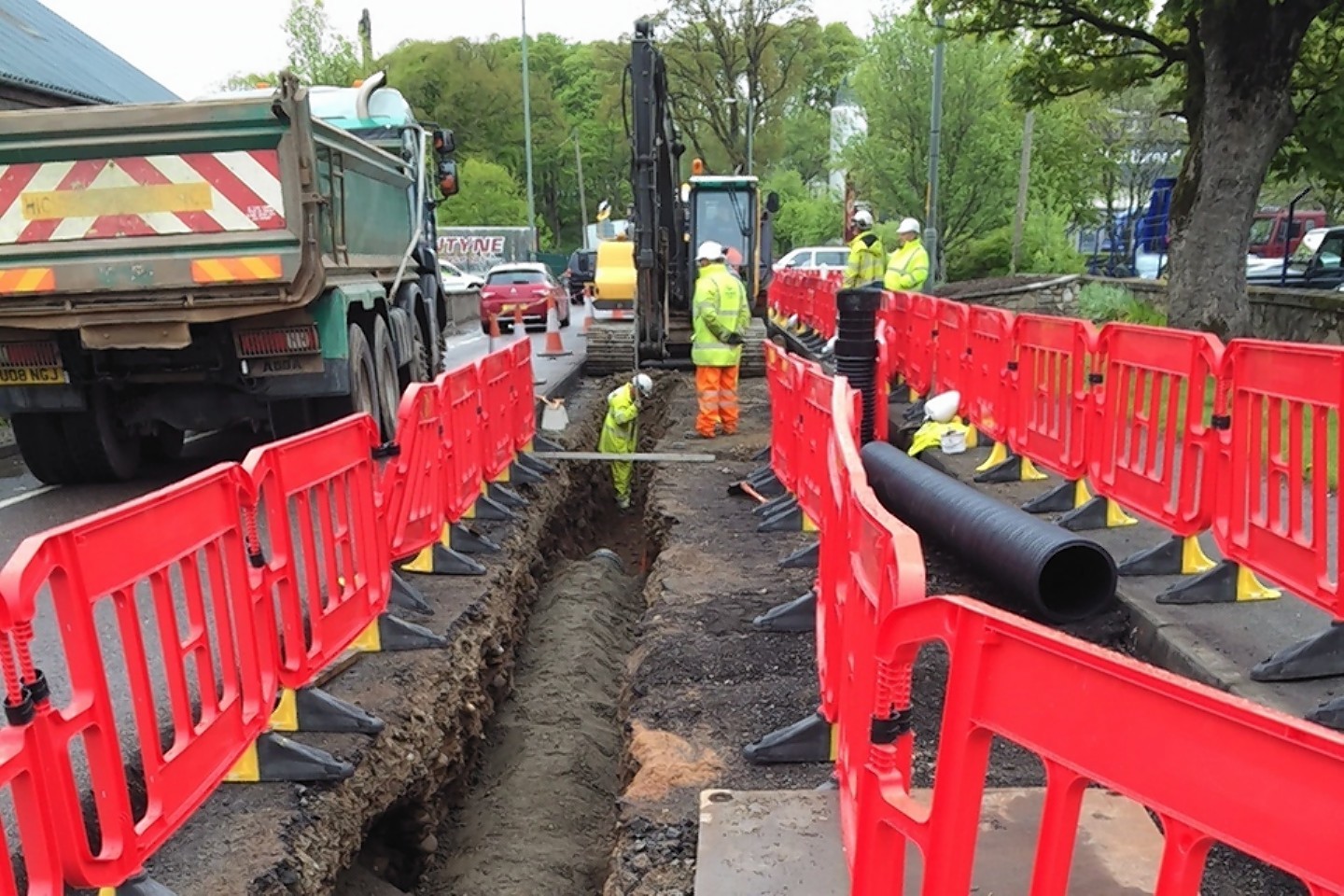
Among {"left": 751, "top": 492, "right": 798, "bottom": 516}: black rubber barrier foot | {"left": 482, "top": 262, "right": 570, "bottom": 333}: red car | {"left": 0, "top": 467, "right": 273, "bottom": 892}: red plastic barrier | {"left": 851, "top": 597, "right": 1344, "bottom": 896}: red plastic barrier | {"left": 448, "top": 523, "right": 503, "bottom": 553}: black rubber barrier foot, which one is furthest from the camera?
{"left": 482, "top": 262, "right": 570, "bottom": 333}: red car

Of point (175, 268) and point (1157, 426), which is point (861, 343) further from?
point (175, 268)

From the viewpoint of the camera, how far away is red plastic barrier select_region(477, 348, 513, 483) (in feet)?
24.4

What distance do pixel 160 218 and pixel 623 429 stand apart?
5.04 metres

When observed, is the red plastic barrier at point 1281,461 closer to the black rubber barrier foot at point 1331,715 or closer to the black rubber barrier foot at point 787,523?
the black rubber barrier foot at point 1331,715

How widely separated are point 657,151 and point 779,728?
376 inches

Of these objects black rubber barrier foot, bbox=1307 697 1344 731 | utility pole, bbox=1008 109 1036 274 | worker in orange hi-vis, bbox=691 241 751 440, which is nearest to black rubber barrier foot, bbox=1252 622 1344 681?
black rubber barrier foot, bbox=1307 697 1344 731

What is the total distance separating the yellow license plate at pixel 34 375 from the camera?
6.99 metres

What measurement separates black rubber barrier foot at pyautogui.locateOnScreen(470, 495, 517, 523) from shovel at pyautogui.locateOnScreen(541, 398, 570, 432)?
366 centimetres

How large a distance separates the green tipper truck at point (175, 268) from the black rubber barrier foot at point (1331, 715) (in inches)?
234

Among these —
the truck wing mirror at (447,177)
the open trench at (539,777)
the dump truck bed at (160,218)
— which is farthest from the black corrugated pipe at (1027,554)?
the truck wing mirror at (447,177)

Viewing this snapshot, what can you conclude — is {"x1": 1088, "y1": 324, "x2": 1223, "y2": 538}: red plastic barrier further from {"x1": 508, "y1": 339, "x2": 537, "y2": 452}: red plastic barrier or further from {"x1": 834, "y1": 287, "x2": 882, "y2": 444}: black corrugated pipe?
{"x1": 508, "y1": 339, "x2": 537, "y2": 452}: red plastic barrier

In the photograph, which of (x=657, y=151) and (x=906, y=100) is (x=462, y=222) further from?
(x=657, y=151)

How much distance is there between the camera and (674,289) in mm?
15266

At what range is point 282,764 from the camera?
373 centimetres
